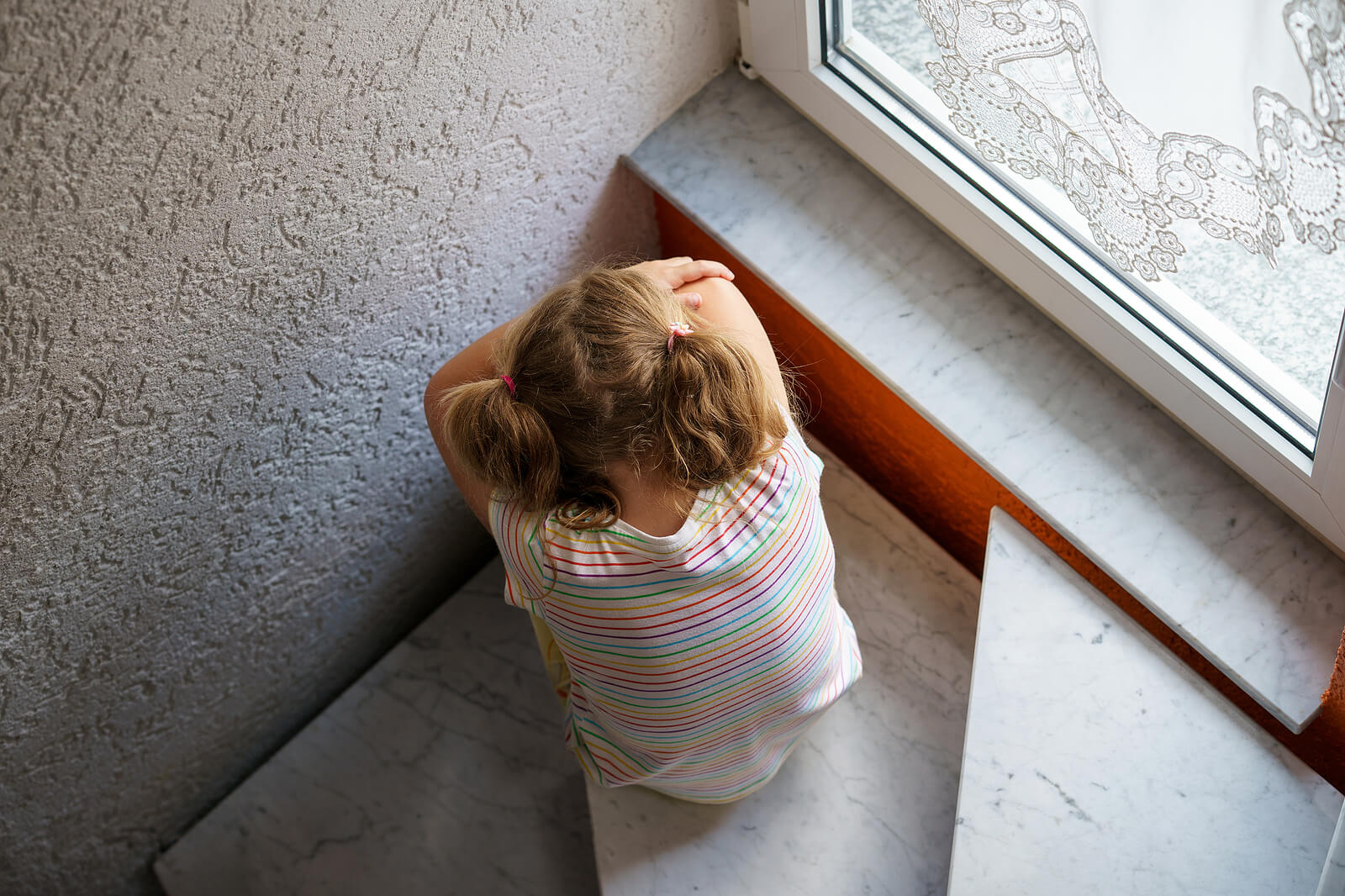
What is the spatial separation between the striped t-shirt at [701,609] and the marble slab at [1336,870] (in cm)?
49

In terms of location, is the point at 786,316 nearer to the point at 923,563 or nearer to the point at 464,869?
the point at 923,563

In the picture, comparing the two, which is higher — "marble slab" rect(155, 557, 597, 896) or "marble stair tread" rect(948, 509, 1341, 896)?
"marble stair tread" rect(948, 509, 1341, 896)

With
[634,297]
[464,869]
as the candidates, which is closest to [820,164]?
[634,297]

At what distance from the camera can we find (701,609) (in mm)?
979

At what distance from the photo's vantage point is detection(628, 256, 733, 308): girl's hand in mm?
1147

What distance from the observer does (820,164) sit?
4.74 ft

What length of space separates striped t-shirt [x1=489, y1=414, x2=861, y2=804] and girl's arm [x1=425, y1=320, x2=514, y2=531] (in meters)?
0.15

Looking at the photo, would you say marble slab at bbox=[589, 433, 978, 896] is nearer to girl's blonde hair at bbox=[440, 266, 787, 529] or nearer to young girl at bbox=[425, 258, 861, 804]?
young girl at bbox=[425, 258, 861, 804]

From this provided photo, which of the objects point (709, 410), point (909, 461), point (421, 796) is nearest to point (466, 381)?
point (709, 410)

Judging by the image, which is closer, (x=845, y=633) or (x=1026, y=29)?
(x=1026, y=29)

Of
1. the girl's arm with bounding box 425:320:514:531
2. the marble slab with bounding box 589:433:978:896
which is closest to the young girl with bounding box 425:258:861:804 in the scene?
the girl's arm with bounding box 425:320:514:531

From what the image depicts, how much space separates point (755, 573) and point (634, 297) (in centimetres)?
30

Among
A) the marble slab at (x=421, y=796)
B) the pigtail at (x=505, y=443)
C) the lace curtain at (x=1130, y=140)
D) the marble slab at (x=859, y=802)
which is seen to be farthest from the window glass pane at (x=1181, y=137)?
the marble slab at (x=421, y=796)

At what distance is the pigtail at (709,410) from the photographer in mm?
956
